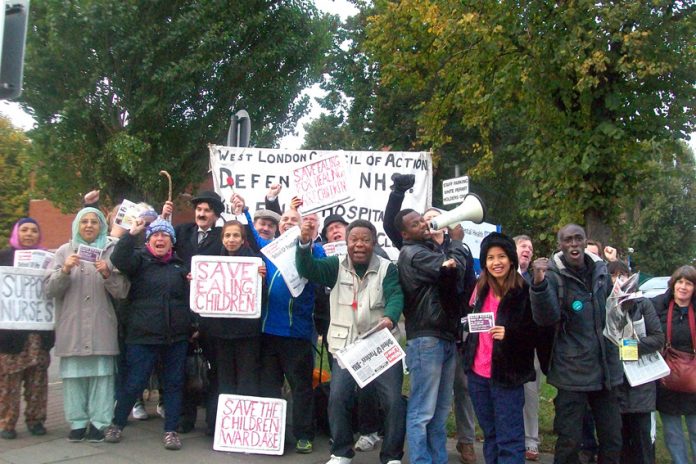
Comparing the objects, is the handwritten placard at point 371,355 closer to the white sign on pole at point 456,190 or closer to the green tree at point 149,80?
the white sign on pole at point 456,190

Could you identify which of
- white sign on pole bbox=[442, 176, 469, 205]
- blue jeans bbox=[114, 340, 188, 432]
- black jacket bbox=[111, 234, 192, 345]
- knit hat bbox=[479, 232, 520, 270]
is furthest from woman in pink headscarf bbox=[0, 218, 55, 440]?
white sign on pole bbox=[442, 176, 469, 205]

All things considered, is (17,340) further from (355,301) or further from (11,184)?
(11,184)

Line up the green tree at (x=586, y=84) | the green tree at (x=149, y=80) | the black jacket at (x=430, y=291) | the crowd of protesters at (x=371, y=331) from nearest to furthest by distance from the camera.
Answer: the crowd of protesters at (x=371, y=331)
the black jacket at (x=430, y=291)
the green tree at (x=149, y=80)
the green tree at (x=586, y=84)

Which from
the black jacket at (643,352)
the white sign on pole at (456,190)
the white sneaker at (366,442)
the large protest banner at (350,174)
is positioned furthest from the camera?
the large protest banner at (350,174)

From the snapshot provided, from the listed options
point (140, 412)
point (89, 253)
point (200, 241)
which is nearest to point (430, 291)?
point (200, 241)

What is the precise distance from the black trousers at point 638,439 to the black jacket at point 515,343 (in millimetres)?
1134

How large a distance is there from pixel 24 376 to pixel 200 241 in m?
1.84

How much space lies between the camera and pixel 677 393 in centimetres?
596

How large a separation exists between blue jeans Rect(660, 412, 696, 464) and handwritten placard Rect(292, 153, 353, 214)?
11.0 ft

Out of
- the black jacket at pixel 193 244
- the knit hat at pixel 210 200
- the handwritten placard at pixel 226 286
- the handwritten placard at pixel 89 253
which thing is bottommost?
the handwritten placard at pixel 226 286

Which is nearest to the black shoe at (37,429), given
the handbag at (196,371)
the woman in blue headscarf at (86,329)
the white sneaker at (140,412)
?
the woman in blue headscarf at (86,329)

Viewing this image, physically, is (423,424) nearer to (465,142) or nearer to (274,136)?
(274,136)

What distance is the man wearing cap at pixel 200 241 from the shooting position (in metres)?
6.62

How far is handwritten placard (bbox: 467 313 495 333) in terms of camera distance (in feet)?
17.2
